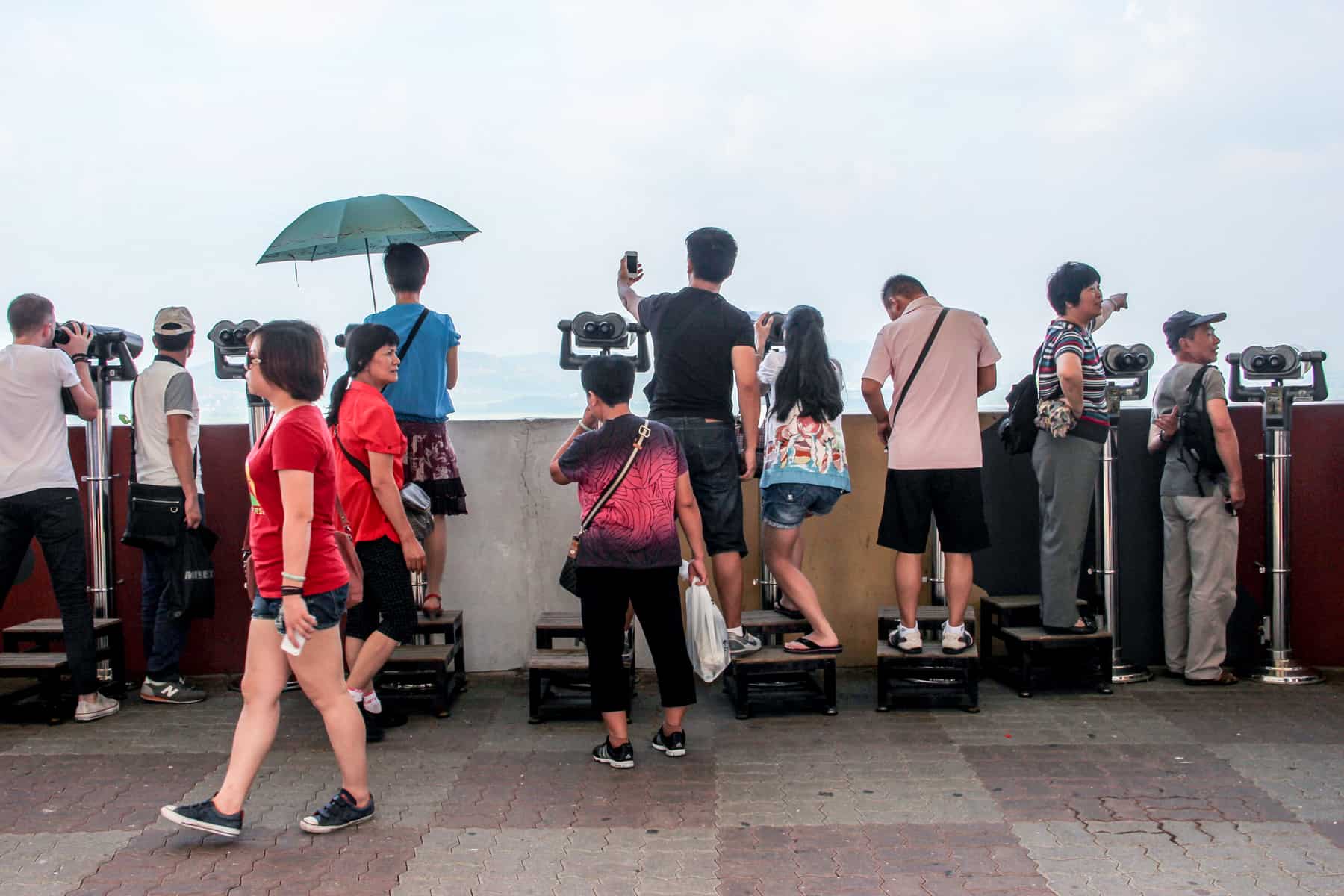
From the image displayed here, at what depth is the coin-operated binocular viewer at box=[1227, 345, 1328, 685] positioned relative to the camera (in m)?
5.98

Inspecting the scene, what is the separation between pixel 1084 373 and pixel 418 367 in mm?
3292

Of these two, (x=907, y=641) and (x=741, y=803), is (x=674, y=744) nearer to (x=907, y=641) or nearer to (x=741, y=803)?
(x=741, y=803)

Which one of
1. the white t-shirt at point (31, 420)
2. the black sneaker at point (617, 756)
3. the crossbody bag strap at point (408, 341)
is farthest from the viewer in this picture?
the crossbody bag strap at point (408, 341)

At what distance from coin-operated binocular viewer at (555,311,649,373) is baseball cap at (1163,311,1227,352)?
2.78 meters

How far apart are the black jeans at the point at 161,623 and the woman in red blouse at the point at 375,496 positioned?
1.36m

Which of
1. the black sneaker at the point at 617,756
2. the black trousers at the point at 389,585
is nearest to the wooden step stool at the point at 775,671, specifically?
the black sneaker at the point at 617,756

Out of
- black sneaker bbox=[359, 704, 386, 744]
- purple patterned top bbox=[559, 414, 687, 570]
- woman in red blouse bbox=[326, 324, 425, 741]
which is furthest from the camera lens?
black sneaker bbox=[359, 704, 386, 744]

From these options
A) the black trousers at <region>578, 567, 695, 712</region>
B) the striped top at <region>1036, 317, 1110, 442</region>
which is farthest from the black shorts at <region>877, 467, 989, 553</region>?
the black trousers at <region>578, 567, 695, 712</region>

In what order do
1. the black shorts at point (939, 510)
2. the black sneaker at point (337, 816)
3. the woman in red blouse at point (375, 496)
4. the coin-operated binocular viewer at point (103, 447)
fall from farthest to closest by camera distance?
the coin-operated binocular viewer at point (103, 447), the black shorts at point (939, 510), the woman in red blouse at point (375, 496), the black sneaker at point (337, 816)

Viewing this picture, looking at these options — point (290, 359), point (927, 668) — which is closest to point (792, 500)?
point (927, 668)

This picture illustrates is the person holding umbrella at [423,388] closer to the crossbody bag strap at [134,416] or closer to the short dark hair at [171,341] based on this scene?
the short dark hair at [171,341]

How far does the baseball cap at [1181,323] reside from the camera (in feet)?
19.3

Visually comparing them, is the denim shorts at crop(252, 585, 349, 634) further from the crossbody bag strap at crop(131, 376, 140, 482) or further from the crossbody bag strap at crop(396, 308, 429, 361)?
the crossbody bag strap at crop(131, 376, 140, 482)

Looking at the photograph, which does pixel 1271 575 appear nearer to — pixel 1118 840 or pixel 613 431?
pixel 1118 840
